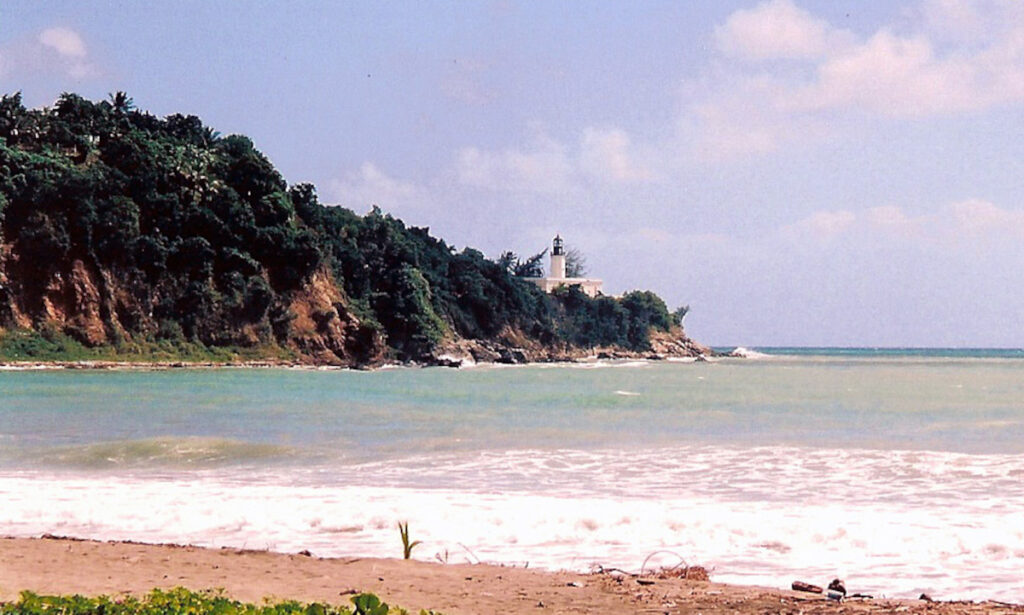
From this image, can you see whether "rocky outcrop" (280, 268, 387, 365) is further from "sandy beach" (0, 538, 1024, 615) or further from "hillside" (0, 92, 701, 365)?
"sandy beach" (0, 538, 1024, 615)

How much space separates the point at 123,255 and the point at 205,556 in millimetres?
62164

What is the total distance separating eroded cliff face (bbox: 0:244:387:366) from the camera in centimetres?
6059

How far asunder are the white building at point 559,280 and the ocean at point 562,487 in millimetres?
100288

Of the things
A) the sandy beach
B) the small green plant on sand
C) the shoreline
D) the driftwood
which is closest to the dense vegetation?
the small green plant on sand

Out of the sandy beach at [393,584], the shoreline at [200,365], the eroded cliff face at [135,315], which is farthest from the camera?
the eroded cliff face at [135,315]

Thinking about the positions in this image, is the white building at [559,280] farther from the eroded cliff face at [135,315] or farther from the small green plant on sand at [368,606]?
the small green plant on sand at [368,606]

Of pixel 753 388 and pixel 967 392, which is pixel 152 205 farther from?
pixel 967 392

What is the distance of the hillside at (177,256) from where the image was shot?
61.4 meters

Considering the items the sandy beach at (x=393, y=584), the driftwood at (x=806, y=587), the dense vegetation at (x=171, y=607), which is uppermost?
the dense vegetation at (x=171, y=607)

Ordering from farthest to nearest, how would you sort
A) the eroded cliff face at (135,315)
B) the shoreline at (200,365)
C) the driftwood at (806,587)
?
1. the eroded cliff face at (135,315)
2. the shoreline at (200,365)
3. the driftwood at (806,587)

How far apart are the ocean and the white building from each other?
3948 inches

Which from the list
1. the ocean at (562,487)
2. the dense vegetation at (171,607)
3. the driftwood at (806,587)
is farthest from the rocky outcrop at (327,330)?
the dense vegetation at (171,607)

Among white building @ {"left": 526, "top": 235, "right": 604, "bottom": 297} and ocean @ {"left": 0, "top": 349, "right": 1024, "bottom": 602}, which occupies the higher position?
white building @ {"left": 526, "top": 235, "right": 604, "bottom": 297}

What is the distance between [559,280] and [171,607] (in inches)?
4895
